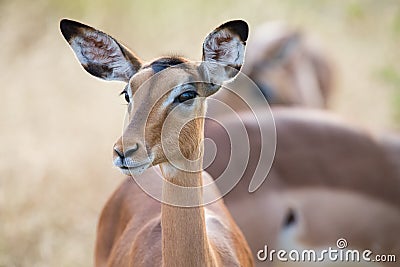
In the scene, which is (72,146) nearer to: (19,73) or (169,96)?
(19,73)

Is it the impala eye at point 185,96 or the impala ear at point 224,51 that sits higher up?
the impala ear at point 224,51

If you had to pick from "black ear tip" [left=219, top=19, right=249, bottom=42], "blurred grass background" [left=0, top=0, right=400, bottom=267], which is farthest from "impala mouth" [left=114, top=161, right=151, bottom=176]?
"blurred grass background" [left=0, top=0, right=400, bottom=267]

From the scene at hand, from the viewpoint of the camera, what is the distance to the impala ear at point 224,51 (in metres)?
3.38

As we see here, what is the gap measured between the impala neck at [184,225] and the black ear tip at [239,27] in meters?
0.43

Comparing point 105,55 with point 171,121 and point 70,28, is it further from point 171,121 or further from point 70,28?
point 171,121

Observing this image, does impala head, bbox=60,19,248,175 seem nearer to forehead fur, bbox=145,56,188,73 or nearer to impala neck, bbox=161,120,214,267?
forehead fur, bbox=145,56,188,73

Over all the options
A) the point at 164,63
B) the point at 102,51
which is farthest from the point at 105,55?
the point at 164,63

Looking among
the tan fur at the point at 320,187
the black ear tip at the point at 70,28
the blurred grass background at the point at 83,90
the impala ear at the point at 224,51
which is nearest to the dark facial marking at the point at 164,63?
the impala ear at the point at 224,51

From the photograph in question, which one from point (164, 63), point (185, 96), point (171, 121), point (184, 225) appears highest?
point (164, 63)

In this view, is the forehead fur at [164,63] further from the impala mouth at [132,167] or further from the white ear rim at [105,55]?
the impala mouth at [132,167]

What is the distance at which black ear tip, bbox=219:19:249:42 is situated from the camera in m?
3.35

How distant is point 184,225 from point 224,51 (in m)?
0.70

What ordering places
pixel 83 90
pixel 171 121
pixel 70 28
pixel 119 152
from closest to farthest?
pixel 119 152 < pixel 171 121 < pixel 70 28 < pixel 83 90

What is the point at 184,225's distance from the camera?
134 inches
